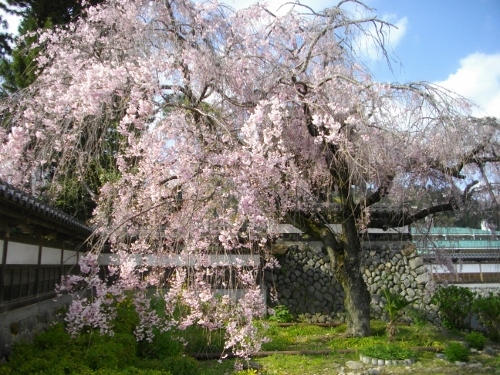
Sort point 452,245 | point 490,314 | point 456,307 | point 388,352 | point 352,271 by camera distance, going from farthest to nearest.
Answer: point 456,307, point 452,245, point 490,314, point 352,271, point 388,352

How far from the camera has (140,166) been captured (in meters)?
5.90

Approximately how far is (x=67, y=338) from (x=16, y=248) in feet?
4.80

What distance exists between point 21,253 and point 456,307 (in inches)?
347

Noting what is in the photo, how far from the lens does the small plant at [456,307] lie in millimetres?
10031

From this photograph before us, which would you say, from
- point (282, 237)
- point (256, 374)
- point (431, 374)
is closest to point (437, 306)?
point (282, 237)

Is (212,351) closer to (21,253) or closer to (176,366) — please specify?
(176,366)

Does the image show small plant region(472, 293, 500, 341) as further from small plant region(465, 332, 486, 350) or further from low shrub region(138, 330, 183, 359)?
low shrub region(138, 330, 183, 359)

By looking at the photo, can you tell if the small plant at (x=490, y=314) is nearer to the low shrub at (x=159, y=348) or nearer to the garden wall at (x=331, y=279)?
the garden wall at (x=331, y=279)

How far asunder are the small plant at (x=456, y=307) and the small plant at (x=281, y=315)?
11.4ft

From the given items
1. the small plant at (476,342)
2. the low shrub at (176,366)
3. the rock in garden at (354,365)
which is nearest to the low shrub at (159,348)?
the low shrub at (176,366)

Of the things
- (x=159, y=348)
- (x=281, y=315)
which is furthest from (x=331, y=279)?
(x=159, y=348)

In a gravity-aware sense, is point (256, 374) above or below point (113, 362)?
below

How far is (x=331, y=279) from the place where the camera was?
11.5 metres

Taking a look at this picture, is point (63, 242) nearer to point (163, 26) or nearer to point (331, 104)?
point (163, 26)
